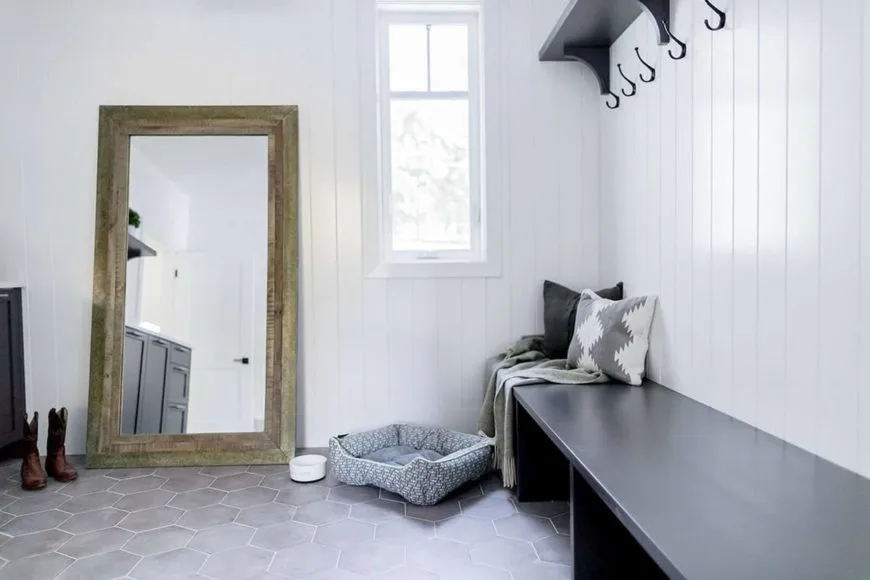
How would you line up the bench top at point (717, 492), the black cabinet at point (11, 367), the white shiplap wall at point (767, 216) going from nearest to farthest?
the bench top at point (717, 492)
the white shiplap wall at point (767, 216)
the black cabinet at point (11, 367)

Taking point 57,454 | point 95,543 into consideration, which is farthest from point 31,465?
point 95,543

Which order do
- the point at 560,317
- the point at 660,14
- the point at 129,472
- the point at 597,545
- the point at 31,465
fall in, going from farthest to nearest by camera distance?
1. the point at 560,317
2. the point at 129,472
3. the point at 31,465
4. the point at 660,14
5. the point at 597,545

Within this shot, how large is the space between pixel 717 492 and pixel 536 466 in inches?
39.8

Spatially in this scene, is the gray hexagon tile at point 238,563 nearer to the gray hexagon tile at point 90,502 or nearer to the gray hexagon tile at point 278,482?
the gray hexagon tile at point 278,482

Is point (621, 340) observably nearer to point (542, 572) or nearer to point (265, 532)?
point (542, 572)

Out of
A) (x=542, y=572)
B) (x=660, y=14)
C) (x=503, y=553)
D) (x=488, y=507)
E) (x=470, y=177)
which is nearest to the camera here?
(x=542, y=572)

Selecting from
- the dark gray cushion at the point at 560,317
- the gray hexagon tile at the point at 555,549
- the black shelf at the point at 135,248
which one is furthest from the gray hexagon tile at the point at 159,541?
the dark gray cushion at the point at 560,317

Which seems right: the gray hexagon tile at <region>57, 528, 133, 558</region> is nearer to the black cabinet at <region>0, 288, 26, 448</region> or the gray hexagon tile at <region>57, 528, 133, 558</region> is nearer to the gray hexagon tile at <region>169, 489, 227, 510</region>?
the gray hexagon tile at <region>169, 489, 227, 510</region>

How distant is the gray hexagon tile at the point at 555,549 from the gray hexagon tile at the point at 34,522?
1498mm

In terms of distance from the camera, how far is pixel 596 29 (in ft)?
7.57

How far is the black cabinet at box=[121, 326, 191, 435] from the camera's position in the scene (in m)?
2.47

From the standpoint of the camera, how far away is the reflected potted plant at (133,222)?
2.55 m

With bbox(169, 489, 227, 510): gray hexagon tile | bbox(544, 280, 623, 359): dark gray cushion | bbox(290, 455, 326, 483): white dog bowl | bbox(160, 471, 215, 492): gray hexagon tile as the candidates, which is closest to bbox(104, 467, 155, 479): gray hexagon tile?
bbox(160, 471, 215, 492): gray hexagon tile

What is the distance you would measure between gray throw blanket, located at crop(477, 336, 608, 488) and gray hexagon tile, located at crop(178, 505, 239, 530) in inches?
36.8
